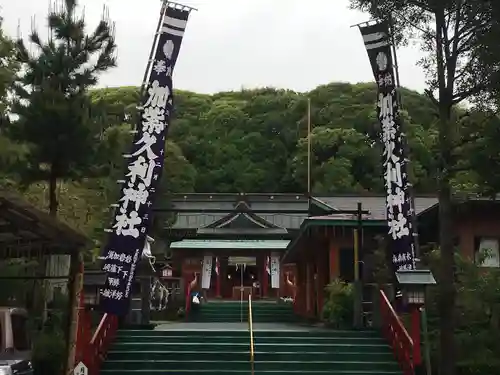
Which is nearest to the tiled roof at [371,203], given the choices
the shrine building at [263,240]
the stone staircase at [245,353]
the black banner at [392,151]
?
the shrine building at [263,240]

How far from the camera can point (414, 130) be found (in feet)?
114

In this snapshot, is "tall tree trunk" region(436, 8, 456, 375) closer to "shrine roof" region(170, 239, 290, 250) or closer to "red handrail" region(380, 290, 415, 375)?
"red handrail" region(380, 290, 415, 375)

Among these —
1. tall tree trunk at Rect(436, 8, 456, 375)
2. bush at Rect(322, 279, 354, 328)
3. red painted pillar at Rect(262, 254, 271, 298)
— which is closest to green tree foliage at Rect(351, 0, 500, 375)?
tall tree trunk at Rect(436, 8, 456, 375)

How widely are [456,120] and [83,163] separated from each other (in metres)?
7.03

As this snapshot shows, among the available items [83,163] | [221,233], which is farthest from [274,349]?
[221,233]

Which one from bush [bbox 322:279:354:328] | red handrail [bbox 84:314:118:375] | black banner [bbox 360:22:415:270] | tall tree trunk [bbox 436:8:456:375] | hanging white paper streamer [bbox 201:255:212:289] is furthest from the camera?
hanging white paper streamer [bbox 201:255:212:289]

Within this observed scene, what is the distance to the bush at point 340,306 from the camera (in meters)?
16.3

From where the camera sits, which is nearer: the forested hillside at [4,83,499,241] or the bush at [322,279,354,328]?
the bush at [322,279,354,328]

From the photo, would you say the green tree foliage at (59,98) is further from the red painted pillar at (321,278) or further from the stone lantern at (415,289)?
the red painted pillar at (321,278)

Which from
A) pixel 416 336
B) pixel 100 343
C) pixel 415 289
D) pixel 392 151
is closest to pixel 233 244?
pixel 392 151

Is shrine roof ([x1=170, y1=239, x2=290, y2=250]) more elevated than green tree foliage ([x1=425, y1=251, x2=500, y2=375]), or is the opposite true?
shrine roof ([x1=170, y1=239, x2=290, y2=250])

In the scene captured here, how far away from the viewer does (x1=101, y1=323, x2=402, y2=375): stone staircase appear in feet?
41.0

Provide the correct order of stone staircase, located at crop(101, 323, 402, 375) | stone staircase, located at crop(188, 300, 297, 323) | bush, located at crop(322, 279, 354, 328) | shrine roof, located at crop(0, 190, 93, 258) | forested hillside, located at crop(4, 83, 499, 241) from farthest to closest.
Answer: forested hillside, located at crop(4, 83, 499, 241) < stone staircase, located at crop(188, 300, 297, 323) < bush, located at crop(322, 279, 354, 328) < stone staircase, located at crop(101, 323, 402, 375) < shrine roof, located at crop(0, 190, 93, 258)

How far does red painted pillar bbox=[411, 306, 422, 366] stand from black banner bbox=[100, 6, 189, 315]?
552 centimetres
